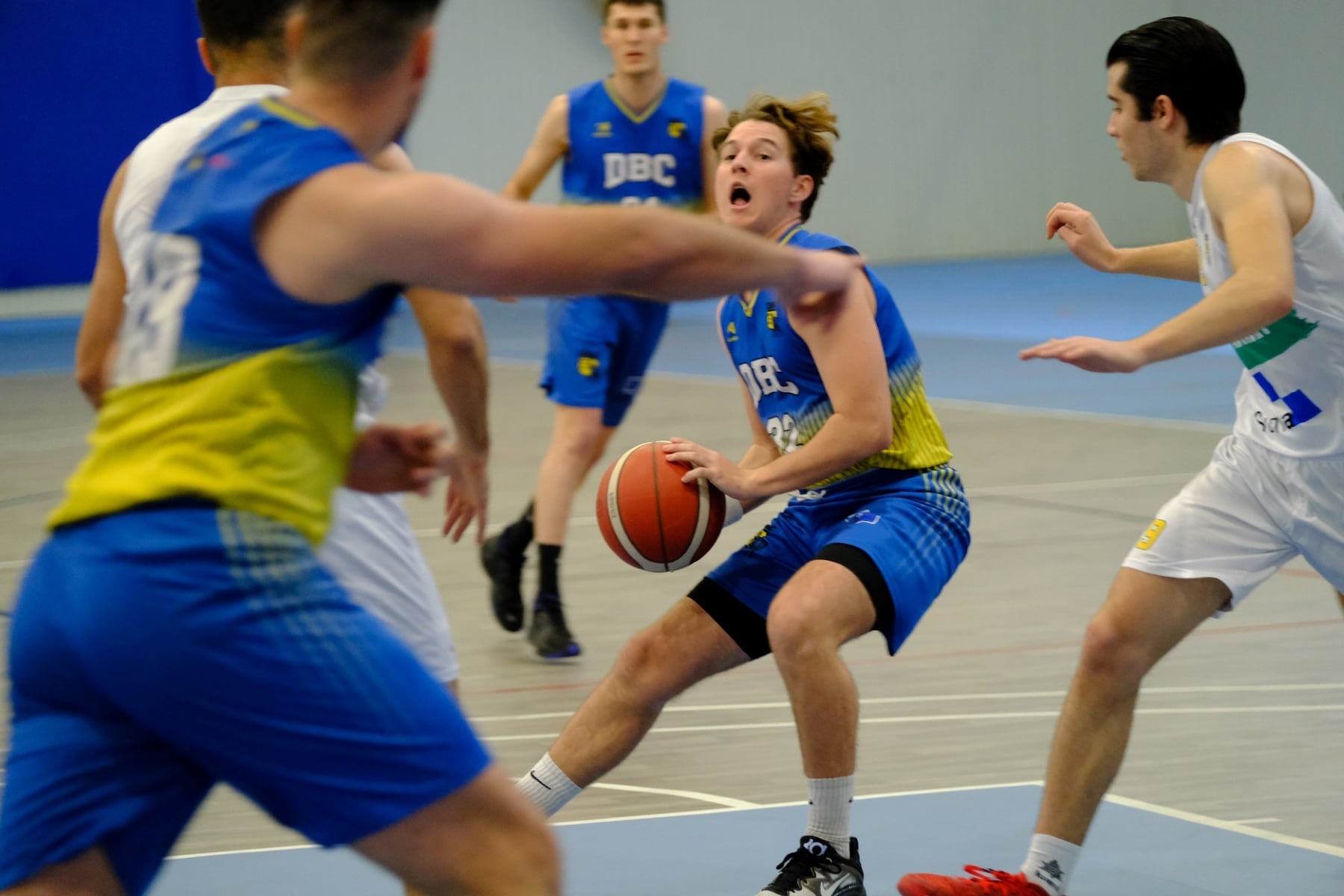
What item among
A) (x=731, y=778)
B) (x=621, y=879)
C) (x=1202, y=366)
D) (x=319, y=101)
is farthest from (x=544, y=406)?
(x=319, y=101)

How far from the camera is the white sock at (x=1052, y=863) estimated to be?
151 inches

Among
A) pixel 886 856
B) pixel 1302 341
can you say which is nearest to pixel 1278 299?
pixel 1302 341

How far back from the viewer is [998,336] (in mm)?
15969

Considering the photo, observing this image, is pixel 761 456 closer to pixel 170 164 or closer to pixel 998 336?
pixel 170 164

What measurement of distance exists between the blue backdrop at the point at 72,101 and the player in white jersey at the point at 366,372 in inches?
607

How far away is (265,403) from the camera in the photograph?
7.18 feet

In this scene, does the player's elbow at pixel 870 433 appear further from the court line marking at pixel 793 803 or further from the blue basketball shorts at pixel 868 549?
the court line marking at pixel 793 803

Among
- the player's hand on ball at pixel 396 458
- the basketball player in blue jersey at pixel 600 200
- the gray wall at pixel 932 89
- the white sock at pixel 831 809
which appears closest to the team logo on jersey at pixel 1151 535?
the white sock at pixel 831 809

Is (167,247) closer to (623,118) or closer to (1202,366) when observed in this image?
(623,118)

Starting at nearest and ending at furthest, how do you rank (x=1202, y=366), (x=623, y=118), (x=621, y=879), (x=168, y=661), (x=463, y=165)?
(x=168, y=661) < (x=621, y=879) < (x=623, y=118) < (x=1202, y=366) < (x=463, y=165)

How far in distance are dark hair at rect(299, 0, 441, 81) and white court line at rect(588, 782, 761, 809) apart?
2758 millimetres

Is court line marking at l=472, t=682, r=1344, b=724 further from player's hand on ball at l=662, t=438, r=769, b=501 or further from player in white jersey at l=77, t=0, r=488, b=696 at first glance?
player in white jersey at l=77, t=0, r=488, b=696

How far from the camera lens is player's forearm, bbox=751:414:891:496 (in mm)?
3873

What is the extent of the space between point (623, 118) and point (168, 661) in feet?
16.9
